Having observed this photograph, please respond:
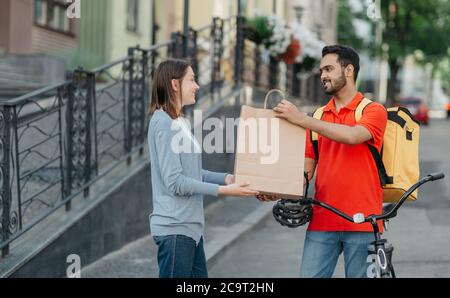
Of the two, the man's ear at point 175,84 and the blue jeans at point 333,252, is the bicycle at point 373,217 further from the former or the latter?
the man's ear at point 175,84

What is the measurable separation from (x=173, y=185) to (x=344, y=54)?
1.12 metres

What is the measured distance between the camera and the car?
42.4 m

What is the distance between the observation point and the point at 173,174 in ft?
15.2

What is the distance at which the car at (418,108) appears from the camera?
139 feet

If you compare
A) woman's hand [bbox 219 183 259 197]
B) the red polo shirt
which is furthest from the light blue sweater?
the red polo shirt

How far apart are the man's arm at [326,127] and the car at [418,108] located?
122ft

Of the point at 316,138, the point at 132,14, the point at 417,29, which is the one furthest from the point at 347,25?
the point at 316,138

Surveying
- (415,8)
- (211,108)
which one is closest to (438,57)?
(415,8)

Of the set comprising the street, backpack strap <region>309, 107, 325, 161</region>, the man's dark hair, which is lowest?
the street

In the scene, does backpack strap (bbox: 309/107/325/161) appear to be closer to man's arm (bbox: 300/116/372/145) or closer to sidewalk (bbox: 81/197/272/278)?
man's arm (bbox: 300/116/372/145)

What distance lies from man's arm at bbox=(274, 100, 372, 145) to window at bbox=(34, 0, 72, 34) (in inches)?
564

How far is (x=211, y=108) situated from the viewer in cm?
1318

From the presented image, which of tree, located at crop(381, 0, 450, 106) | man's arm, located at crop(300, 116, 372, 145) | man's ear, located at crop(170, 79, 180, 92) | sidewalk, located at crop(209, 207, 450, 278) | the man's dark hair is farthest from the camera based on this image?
tree, located at crop(381, 0, 450, 106)

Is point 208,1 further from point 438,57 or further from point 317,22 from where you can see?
point 438,57
